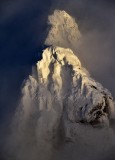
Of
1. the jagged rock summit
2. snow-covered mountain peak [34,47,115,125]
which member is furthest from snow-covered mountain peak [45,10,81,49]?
the jagged rock summit

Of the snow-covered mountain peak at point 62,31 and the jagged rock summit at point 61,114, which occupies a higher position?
the snow-covered mountain peak at point 62,31

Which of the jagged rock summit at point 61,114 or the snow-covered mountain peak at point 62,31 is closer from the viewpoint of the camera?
the jagged rock summit at point 61,114

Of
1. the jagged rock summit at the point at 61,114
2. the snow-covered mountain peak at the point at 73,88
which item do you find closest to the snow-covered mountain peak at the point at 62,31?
the snow-covered mountain peak at the point at 73,88

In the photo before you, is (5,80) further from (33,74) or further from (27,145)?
(27,145)

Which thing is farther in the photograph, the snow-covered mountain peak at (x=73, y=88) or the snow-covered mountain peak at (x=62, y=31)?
the snow-covered mountain peak at (x=62, y=31)

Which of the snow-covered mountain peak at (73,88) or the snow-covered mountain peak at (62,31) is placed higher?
the snow-covered mountain peak at (62,31)

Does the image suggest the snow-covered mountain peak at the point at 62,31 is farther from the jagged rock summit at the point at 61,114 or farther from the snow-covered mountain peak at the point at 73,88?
the jagged rock summit at the point at 61,114

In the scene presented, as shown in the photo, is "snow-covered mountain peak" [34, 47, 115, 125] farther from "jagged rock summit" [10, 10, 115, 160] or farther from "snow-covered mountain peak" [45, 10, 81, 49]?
"snow-covered mountain peak" [45, 10, 81, 49]

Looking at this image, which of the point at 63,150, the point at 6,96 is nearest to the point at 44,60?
the point at 6,96
